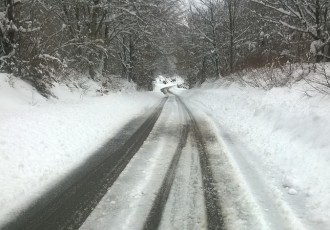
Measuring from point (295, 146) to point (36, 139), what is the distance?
19.1 feet

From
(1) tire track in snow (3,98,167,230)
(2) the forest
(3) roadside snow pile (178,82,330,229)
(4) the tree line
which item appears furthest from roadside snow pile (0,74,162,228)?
(4) the tree line

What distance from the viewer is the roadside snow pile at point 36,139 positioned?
6020mm

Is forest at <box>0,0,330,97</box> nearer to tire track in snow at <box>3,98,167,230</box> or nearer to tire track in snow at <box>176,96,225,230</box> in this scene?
tire track in snow at <box>3,98,167,230</box>

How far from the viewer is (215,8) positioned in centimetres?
3619

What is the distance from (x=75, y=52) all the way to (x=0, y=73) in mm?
11871

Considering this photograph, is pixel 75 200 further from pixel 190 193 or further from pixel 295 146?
pixel 295 146

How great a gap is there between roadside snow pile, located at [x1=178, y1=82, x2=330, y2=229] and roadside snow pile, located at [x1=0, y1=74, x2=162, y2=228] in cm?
401

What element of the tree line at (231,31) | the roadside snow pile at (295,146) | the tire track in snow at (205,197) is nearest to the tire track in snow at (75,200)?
the tire track in snow at (205,197)

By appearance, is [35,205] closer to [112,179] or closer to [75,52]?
[112,179]

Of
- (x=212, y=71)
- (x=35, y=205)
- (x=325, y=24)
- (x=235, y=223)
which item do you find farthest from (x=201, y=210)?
(x=212, y=71)

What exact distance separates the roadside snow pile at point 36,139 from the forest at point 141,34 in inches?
73.8

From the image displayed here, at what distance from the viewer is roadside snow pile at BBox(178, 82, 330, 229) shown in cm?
560

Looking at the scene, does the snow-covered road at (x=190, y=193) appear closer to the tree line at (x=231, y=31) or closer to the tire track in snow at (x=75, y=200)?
the tire track in snow at (x=75, y=200)

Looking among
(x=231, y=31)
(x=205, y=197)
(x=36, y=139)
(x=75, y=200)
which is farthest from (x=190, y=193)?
(x=231, y=31)
